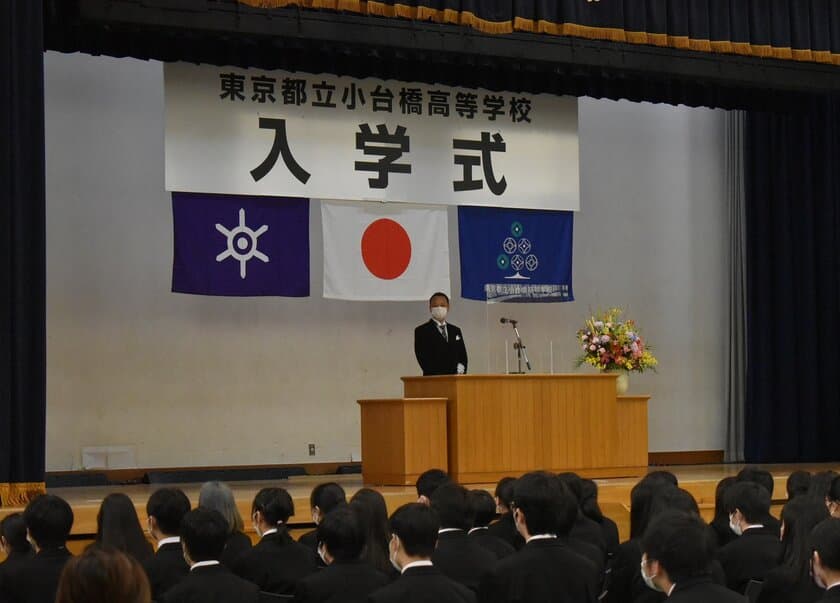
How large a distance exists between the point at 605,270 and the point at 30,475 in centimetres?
647

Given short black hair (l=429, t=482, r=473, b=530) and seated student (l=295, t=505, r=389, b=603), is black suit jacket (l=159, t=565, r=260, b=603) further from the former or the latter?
short black hair (l=429, t=482, r=473, b=530)

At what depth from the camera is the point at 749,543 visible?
179 inches

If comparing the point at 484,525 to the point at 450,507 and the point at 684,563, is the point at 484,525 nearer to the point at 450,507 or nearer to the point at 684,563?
the point at 450,507

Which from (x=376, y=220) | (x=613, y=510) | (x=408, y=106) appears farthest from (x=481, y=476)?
(x=408, y=106)

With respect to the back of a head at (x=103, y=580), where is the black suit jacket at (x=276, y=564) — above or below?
below

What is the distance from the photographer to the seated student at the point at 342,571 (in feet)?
11.8

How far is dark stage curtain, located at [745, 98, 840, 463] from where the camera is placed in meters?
12.6

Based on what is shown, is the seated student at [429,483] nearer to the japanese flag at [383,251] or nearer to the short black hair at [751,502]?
the short black hair at [751,502]

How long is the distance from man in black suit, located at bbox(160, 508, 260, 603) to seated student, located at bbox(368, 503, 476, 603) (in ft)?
1.44

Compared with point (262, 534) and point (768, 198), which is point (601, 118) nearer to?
point (768, 198)

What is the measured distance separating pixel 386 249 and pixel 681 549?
7.70 metres

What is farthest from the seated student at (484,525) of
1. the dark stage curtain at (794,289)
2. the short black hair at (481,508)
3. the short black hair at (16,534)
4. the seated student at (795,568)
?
the dark stage curtain at (794,289)

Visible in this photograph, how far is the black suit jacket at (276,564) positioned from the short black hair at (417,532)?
40.6 inches

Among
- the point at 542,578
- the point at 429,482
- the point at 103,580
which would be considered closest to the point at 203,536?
the point at 542,578
